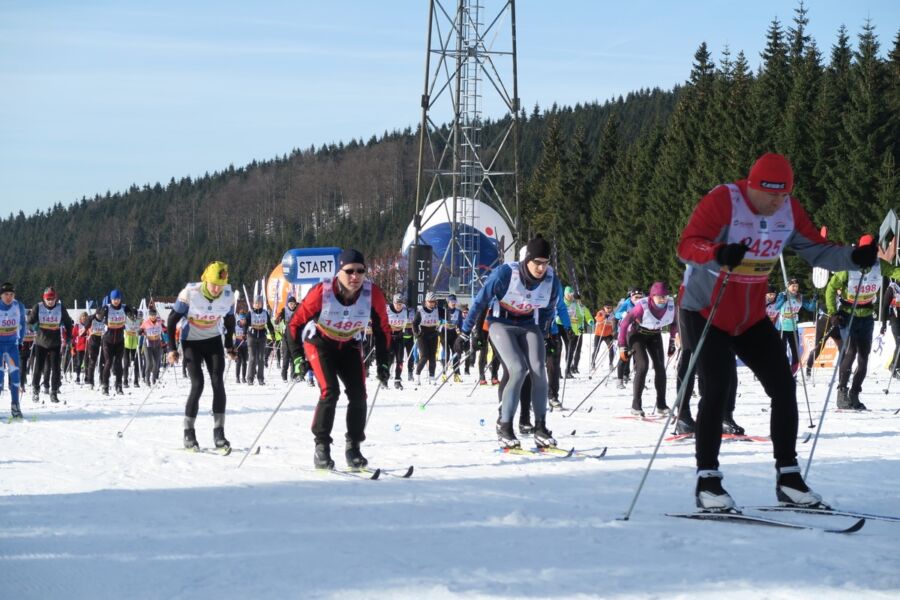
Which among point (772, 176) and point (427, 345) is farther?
point (427, 345)

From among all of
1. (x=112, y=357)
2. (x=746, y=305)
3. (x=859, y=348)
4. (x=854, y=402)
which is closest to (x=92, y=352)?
(x=112, y=357)

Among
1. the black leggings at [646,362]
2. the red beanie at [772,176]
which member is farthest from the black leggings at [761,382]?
the black leggings at [646,362]

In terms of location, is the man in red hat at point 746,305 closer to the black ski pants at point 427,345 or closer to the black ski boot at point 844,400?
the black ski boot at point 844,400

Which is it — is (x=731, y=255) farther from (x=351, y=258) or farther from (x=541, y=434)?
(x=541, y=434)

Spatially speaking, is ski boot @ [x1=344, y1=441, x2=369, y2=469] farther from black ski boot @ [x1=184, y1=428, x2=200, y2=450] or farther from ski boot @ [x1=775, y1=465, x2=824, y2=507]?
ski boot @ [x1=775, y1=465, x2=824, y2=507]

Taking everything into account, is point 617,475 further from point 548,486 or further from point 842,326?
point 842,326

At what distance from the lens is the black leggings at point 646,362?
12.9 meters

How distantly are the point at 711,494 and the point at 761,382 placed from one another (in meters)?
0.63

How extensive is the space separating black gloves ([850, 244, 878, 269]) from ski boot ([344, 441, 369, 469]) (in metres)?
4.01

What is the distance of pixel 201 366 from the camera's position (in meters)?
10.2

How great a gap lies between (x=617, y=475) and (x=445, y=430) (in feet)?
13.9

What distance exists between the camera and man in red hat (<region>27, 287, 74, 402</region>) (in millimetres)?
18297

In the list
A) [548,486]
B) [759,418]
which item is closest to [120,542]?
[548,486]

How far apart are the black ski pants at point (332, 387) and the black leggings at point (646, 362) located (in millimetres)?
5218
